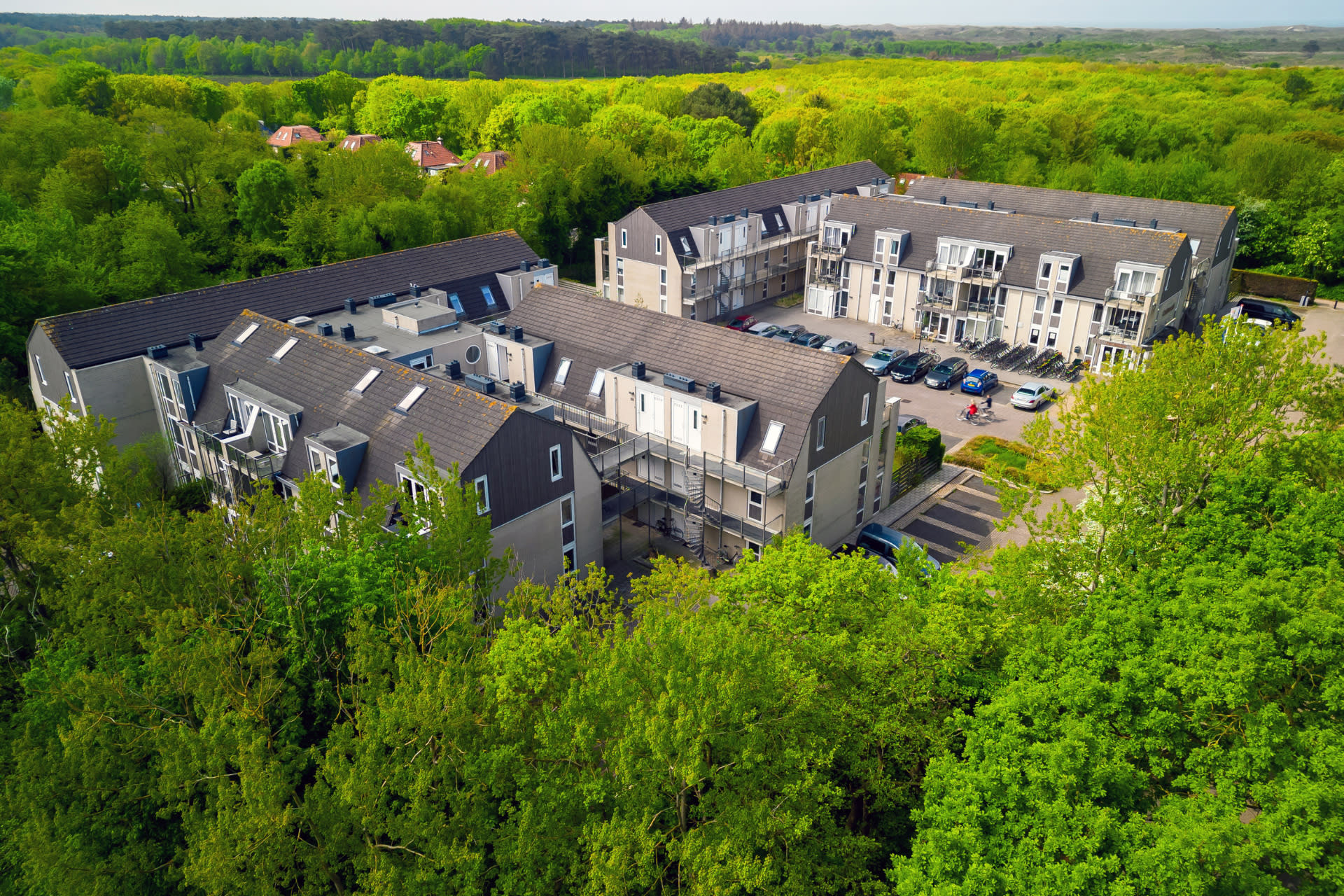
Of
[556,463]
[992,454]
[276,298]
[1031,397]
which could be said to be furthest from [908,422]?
[276,298]

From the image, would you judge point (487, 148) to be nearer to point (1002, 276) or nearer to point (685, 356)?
→ point (1002, 276)

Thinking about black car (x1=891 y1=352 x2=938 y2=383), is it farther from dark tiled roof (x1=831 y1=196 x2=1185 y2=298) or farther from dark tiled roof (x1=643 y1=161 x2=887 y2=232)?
dark tiled roof (x1=643 y1=161 x2=887 y2=232)

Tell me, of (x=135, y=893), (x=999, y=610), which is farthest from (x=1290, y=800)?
(x=135, y=893)

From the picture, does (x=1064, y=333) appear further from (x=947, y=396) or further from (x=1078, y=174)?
(x=1078, y=174)

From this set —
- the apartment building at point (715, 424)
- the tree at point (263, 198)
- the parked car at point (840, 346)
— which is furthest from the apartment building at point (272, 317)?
the parked car at point (840, 346)

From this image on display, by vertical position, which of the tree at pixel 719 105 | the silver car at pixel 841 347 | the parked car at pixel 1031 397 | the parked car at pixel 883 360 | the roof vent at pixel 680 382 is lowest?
the parked car at pixel 1031 397

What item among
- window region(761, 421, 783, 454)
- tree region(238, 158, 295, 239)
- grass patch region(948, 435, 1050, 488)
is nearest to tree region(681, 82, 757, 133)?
tree region(238, 158, 295, 239)

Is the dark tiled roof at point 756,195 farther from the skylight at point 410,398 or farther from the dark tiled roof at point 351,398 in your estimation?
the skylight at point 410,398
